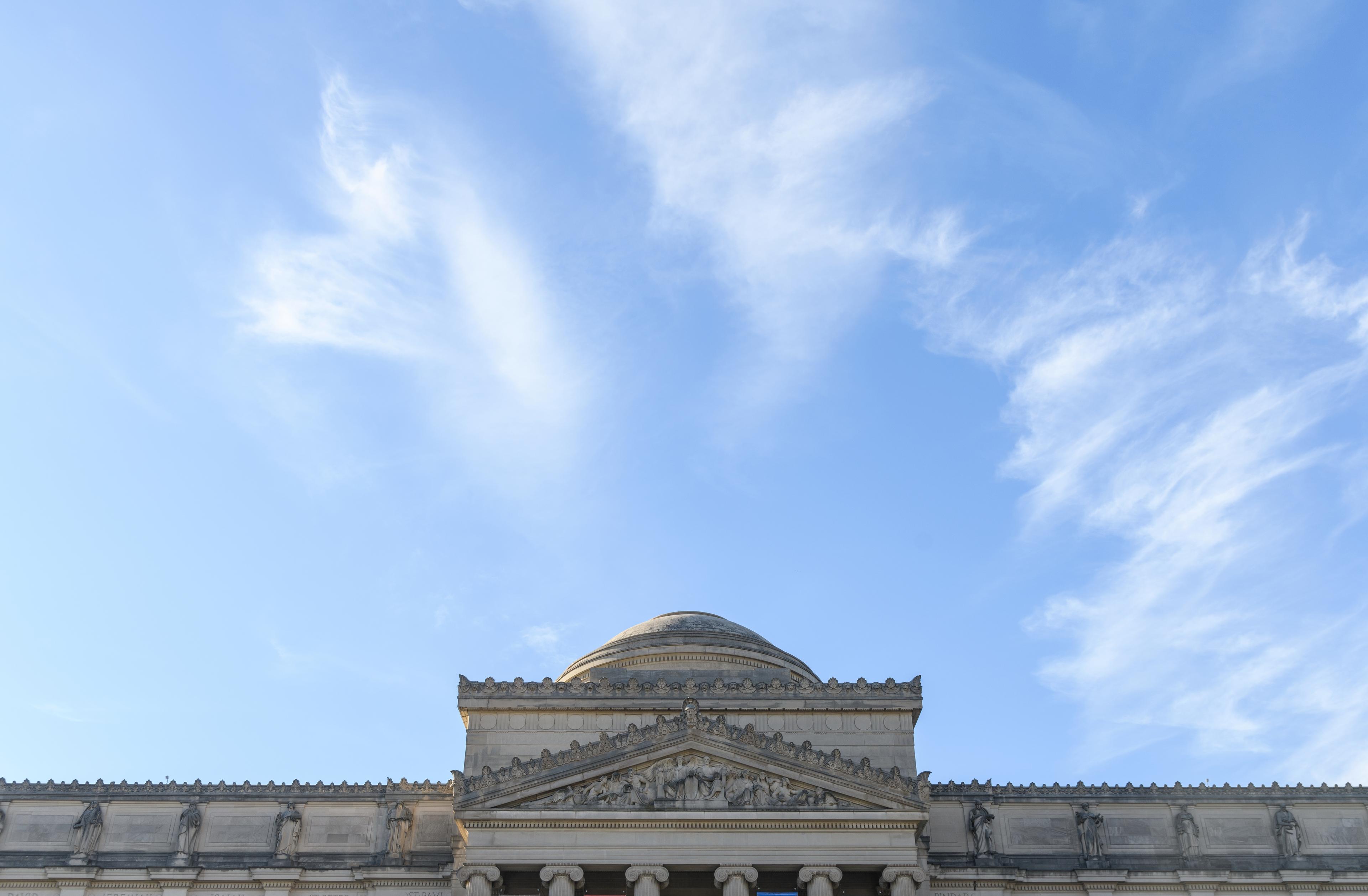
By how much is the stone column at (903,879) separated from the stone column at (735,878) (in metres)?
4.49

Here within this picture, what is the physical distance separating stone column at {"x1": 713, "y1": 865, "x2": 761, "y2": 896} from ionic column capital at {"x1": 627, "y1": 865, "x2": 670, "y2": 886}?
1740 mm

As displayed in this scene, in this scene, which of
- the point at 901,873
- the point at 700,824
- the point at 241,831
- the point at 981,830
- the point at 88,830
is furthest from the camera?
the point at 241,831

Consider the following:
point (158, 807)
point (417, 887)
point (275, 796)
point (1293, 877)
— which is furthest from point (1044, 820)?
point (158, 807)

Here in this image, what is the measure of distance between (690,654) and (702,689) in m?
7.02

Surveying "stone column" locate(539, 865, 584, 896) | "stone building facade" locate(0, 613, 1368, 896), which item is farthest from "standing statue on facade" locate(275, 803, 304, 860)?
"stone column" locate(539, 865, 584, 896)

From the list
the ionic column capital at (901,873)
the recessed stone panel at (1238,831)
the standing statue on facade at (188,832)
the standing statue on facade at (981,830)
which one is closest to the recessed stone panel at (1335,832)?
the recessed stone panel at (1238,831)

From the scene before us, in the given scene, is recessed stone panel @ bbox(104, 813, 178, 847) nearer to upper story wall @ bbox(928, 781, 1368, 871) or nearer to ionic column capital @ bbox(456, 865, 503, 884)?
ionic column capital @ bbox(456, 865, 503, 884)

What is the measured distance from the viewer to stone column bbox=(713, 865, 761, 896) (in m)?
45.7

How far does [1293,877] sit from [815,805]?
64.5 feet

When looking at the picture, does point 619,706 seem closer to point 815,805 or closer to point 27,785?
point 815,805

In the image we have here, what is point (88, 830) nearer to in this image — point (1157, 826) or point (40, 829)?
point (40, 829)

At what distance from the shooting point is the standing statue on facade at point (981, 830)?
172ft

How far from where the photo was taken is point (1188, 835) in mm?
52938

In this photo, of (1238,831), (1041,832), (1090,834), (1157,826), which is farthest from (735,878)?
(1238,831)
